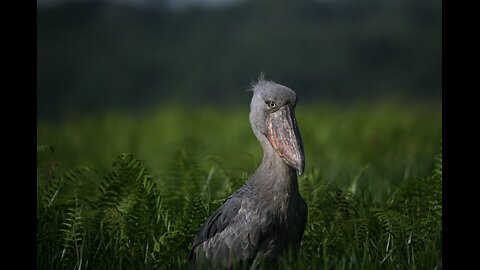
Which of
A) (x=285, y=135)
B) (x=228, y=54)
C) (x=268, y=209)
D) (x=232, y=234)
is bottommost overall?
(x=232, y=234)

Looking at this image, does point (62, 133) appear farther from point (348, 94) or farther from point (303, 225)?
point (303, 225)

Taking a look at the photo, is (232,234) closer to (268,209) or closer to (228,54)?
(268,209)

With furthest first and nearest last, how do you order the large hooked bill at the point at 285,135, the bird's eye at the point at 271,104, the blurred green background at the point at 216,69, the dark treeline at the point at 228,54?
1. the dark treeline at the point at 228,54
2. the blurred green background at the point at 216,69
3. the bird's eye at the point at 271,104
4. the large hooked bill at the point at 285,135

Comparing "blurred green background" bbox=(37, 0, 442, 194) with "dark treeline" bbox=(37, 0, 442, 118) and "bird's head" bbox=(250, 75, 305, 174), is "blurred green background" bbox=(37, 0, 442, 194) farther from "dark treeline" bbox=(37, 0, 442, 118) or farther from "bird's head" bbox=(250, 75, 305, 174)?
"bird's head" bbox=(250, 75, 305, 174)

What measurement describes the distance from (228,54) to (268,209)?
12.1 meters

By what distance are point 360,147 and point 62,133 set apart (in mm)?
5610

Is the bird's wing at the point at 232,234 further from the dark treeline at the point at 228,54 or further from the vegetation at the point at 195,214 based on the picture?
the dark treeline at the point at 228,54

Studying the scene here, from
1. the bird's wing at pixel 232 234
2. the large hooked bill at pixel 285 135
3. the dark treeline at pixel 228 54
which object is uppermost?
the dark treeline at pixel 228 54

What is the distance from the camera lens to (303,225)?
17.4ft

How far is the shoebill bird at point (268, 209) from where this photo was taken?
5164 millimetres

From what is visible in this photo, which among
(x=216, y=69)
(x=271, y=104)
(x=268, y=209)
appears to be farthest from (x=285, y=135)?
(x=216, y=69)

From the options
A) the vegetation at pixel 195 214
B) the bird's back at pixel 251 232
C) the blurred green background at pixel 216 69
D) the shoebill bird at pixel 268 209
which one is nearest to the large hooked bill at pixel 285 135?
the shoebill bird at pixel 268 209

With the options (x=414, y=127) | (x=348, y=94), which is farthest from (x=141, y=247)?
(x=348, y=94)

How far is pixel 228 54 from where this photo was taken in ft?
56.1
